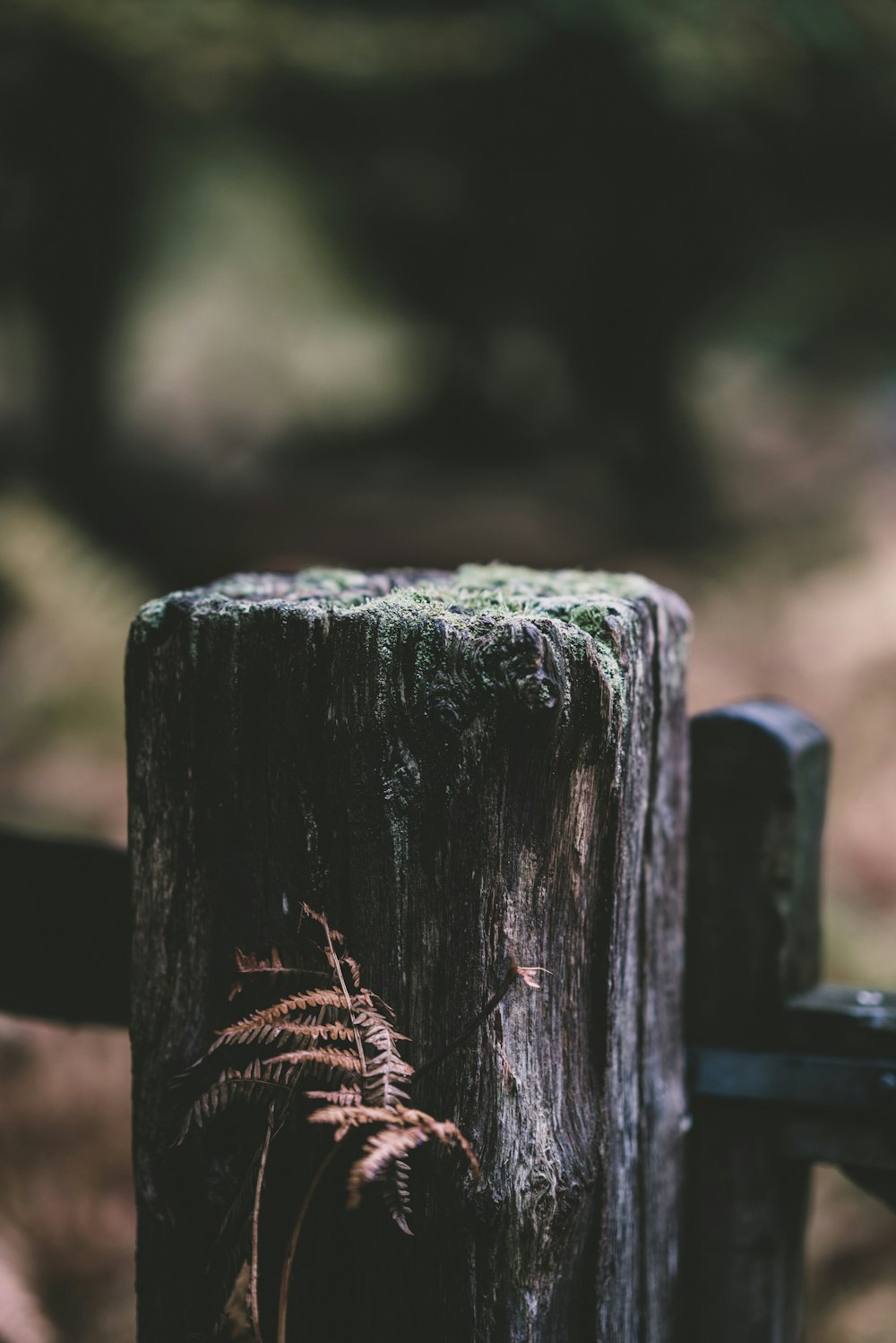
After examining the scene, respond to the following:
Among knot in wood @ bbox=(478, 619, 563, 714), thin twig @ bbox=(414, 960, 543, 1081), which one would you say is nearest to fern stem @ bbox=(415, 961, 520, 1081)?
thin twig @ bbox=(414, 960, 543, 1081)

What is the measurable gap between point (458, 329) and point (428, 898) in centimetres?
731

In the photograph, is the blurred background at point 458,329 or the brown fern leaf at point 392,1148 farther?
the blurred background at point 458,329

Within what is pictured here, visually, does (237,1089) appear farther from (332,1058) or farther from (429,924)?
(429,924)

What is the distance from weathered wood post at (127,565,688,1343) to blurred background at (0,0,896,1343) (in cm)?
283

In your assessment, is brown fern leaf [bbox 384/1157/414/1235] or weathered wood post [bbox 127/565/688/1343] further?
weathered wood post [bbox 127/565/688/1343]

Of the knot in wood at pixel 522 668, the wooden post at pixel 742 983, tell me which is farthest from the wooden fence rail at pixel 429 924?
the wooden post at pixel 742 983

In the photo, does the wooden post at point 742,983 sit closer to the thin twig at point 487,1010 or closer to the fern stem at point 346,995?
the thin twig at point 487,1010

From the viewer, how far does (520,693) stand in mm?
906

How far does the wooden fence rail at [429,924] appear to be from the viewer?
3.11 ft

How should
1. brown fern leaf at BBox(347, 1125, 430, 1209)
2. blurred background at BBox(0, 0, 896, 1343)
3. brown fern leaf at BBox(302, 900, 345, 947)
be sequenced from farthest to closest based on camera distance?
blurred background at BBox(0, 0, 896, 1343) → brown fern leaf at BBox(302, 900, 345, 947) → brown fern leaf at BBox(347, 1125, 430, 1209)

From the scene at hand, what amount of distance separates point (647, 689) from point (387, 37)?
553cm

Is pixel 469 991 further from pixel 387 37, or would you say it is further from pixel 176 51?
pixel 387 37

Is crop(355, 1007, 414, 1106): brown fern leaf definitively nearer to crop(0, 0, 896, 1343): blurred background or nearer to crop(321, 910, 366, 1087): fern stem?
crop(321, 910, 366, 1087): fern stem

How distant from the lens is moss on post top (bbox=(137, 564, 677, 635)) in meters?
1.02
